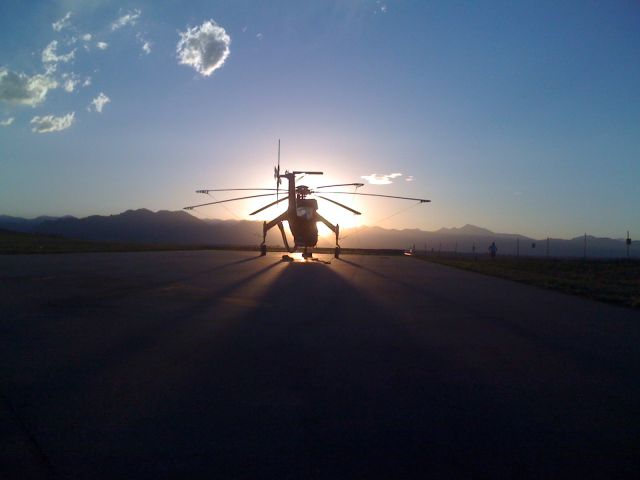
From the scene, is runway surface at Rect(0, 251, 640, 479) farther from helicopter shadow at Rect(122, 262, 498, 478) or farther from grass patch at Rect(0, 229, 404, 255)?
grass patch at Rect(0, 229, 404, 255)

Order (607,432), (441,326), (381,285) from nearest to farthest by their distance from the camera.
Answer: (607,432) < (441,326) < (381,285)

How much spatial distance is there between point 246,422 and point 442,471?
1767mm

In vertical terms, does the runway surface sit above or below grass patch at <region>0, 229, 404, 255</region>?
below

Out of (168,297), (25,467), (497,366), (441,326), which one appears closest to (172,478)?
(25,467)

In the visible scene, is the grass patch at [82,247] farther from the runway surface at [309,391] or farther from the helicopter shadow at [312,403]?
the helicopter shadow at [312,403]

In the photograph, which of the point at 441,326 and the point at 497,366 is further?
the point at 441,326

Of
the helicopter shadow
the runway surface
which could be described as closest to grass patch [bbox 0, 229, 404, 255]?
the runway surface

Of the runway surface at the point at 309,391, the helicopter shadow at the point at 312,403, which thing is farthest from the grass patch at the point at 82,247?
the helicopter shadow at the point at 312,403

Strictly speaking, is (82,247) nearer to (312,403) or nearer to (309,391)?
(309,391)

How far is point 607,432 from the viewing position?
5359 mm

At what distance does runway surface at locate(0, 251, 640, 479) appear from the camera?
15.1 ft

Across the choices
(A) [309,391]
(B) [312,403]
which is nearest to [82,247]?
(A) [309,391]

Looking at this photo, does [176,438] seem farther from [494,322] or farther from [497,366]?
[494,322]

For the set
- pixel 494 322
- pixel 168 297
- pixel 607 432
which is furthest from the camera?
pixel 168 297
